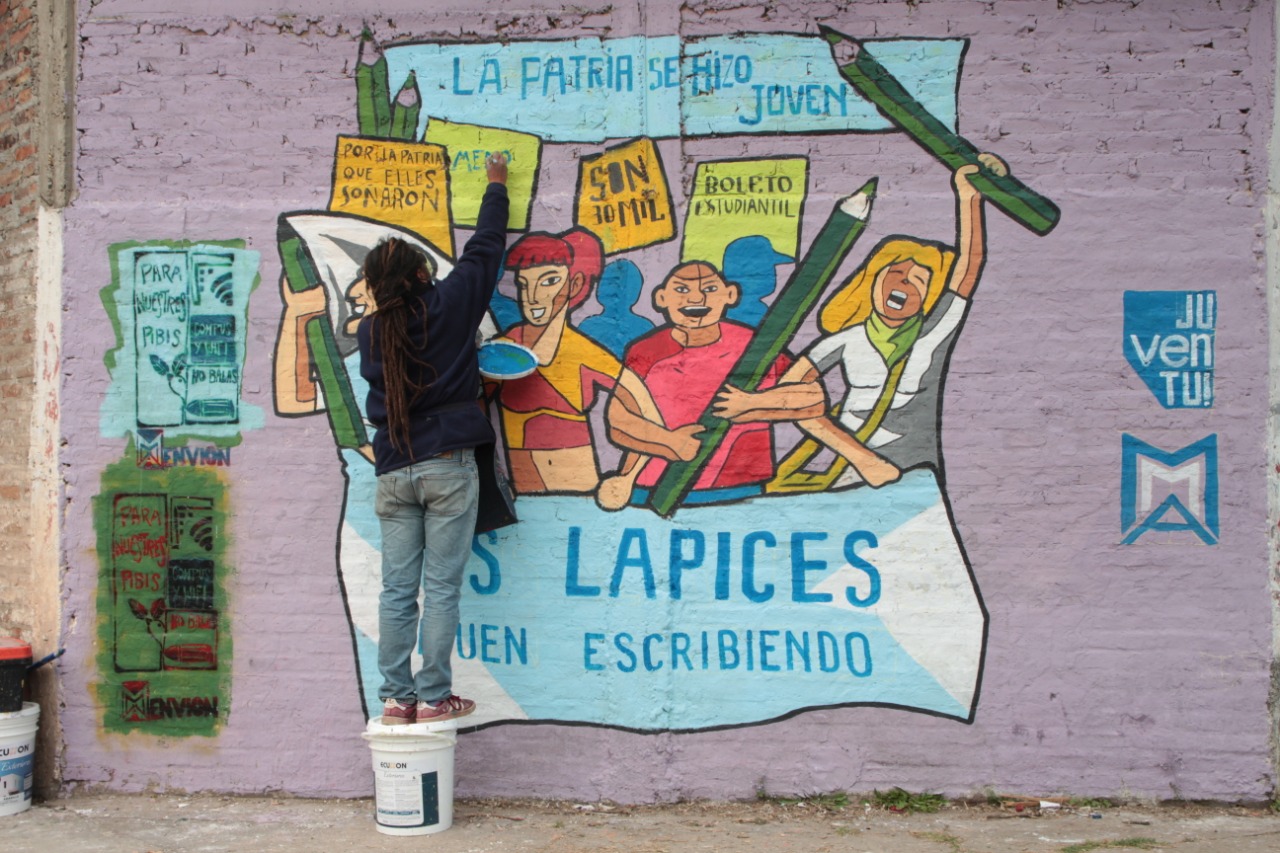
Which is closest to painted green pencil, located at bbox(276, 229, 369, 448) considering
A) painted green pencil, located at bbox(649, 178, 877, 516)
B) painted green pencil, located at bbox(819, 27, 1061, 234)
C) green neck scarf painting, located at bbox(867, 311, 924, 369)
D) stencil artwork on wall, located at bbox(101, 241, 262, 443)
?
stencil artwork on wall, located at bbox(101, 241, 262, 443)

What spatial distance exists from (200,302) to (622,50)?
6.97 ft

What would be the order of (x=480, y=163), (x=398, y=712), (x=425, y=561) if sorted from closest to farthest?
(x=398, y=712) < (x=425, y=561) < (x=480, y=163)

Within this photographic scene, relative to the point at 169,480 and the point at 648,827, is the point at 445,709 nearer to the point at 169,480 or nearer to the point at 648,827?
the point at 648,827

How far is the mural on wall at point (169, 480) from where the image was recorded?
4613 millimetres

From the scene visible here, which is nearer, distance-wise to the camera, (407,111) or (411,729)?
(411,729)

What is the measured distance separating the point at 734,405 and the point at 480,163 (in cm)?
150

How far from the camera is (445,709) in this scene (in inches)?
162

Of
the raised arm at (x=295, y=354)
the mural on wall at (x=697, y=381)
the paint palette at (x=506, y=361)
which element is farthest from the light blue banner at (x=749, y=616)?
the raised arm at (x=295, y=354)

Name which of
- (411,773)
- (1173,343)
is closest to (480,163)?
(411,773)

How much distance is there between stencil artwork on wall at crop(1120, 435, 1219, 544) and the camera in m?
4.35

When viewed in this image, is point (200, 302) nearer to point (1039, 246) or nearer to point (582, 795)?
point (582, 795)

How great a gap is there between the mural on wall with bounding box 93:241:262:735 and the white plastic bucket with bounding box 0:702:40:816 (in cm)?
29

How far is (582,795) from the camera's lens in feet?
14.5

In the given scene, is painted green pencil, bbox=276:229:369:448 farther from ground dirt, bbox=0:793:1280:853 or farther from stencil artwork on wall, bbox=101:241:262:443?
ground dirt, bbox=0:793:1280:853
